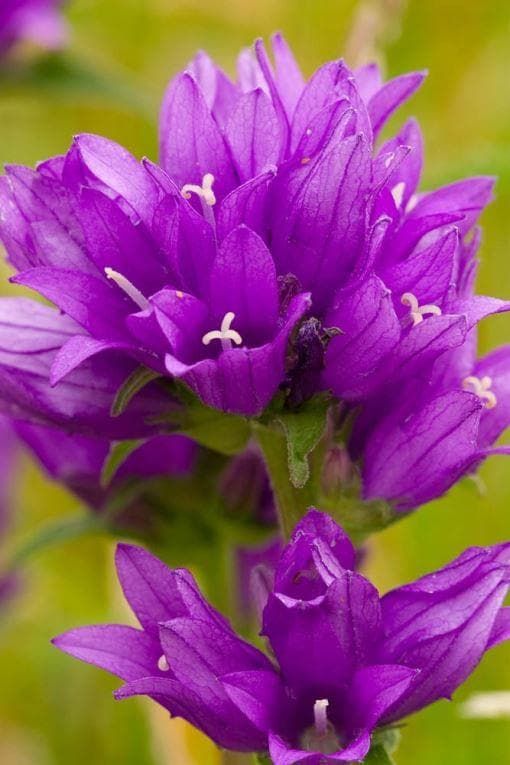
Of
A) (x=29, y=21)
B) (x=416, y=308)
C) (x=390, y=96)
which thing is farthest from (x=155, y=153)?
(x=416, y=308)

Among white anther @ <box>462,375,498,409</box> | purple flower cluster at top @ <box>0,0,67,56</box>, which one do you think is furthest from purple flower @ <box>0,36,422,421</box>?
purple flower cluster at top @ <box>0,0,67,56</box>

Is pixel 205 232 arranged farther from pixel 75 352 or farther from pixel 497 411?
pixel 497 411

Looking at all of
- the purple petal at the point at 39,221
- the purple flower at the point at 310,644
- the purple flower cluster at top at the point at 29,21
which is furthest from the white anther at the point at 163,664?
the purple flower cluster at top at the point at 29,21

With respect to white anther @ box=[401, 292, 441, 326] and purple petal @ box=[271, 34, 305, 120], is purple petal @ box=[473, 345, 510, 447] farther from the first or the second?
purple petal @ box=[271, 34, 305, 120]

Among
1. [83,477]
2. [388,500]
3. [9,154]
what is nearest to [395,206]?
[388,500]

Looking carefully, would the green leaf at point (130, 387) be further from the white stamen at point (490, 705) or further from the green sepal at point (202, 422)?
the white stamen at point (490, 705)
